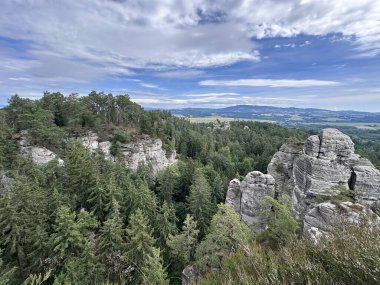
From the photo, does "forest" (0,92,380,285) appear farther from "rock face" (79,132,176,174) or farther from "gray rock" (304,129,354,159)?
"gray rock" (304,129,354,159)

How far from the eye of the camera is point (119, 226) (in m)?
27.6

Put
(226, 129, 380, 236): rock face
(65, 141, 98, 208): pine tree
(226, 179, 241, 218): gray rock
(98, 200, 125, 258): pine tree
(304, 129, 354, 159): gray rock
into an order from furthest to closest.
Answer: (226, 179, 241, 218): gray rock < (65, 141, 98, 208): pine tree < (304, 129, 354, 159): gray rock < (98, 200, 125, 258): pine tree < (226, 129, 380, 236): rock face

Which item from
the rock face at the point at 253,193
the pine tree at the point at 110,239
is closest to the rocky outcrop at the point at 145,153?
the rock face at the point at 253,193

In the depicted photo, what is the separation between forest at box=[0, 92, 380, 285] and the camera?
785 cm

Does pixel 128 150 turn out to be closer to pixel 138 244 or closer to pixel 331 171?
pixel 138 244

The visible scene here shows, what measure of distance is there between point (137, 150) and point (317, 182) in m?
40.1

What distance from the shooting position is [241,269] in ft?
27.3

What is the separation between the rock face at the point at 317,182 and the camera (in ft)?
63.9

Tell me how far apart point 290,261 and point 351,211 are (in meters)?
12.6

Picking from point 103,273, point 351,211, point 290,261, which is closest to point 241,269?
point 290,261

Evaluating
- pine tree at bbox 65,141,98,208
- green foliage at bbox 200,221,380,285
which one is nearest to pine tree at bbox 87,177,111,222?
pine tree at bbox 65,141,98,208

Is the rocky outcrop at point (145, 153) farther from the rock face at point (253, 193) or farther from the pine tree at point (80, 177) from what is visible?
the rock face at point (253, 193)

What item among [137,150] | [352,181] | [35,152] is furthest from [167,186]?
[352,181]

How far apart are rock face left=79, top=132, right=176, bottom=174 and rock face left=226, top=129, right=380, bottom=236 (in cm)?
2777
